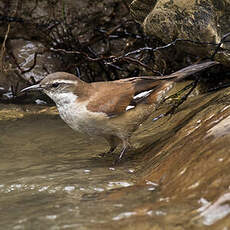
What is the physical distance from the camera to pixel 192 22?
17.1 ft

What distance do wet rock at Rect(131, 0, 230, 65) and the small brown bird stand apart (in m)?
0.37

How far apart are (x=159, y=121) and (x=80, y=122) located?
141 centimetres

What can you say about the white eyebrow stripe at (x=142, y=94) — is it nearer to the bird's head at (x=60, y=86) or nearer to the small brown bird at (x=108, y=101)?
the small brown bird at (x=108, y=101)

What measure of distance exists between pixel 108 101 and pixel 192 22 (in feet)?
4.58

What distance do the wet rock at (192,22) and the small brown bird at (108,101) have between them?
1.23ft

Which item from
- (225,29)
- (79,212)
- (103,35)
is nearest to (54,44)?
(103,35)

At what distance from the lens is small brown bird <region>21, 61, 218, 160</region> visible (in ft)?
15.5

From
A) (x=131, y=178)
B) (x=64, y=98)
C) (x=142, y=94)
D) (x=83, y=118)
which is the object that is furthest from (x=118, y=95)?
(x=131, y=178)

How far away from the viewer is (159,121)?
19.0 ft

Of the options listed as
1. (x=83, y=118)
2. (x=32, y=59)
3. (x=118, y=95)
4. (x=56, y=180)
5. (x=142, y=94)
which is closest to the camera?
(x=56, y=180)

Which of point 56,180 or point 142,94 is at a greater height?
point 142,94

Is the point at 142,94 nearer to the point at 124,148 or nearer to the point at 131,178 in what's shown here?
the point at 124,148

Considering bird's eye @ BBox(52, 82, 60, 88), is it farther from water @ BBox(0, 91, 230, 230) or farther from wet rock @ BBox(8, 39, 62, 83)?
wet rock @ BBox(8, 39, 62, 83)

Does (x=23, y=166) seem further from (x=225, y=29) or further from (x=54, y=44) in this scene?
(x=54, y=44)
